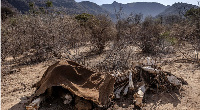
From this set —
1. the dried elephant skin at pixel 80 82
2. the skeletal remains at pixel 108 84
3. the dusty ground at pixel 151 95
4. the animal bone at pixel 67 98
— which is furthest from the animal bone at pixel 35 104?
the animal bone at pixel 67 98

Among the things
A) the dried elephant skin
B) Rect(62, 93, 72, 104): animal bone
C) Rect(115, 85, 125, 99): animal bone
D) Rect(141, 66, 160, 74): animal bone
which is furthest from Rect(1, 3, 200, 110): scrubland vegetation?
Rect(62, 93, 72, 104): animal bone

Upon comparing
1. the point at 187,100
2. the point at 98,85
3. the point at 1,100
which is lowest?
the point at 1,100

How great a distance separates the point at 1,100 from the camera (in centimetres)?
423

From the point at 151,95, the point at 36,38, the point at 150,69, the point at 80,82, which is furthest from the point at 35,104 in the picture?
the point at 36,38

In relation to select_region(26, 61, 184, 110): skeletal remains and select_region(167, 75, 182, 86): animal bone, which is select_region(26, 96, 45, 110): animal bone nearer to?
select_region(26, 61, 184, 110): skeletal remains

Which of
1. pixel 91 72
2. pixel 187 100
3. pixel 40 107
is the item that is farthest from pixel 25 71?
pixel 187 100

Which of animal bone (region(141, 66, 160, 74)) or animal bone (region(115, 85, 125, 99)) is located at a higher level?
animal bone (region(141, 66, 160, 74))

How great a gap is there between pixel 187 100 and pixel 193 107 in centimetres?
27

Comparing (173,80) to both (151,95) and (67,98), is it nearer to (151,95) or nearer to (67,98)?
(151,95)

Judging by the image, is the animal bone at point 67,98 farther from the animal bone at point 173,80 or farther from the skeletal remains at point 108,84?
the animal bone at point 173,80

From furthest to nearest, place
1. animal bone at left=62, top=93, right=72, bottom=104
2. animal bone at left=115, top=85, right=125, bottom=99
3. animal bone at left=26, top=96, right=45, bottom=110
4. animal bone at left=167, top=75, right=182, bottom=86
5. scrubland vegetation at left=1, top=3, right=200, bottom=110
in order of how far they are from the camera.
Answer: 1. scrubland vegetation at left=1, top=3, right=200, bottom=110
2. animal bone at left=167, top=75, right=182, bottom=86
3. animal bone at left=115, top=85, right=125, bottom=99
4. animal bone at left=62, top=93, right=72, bottom=104
5. animal bone at left=26, top=96, right=45, bottom=110

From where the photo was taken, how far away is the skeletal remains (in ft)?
11.2

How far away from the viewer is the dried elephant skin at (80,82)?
337 centimetres

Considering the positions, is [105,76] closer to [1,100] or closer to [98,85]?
[98,85]
